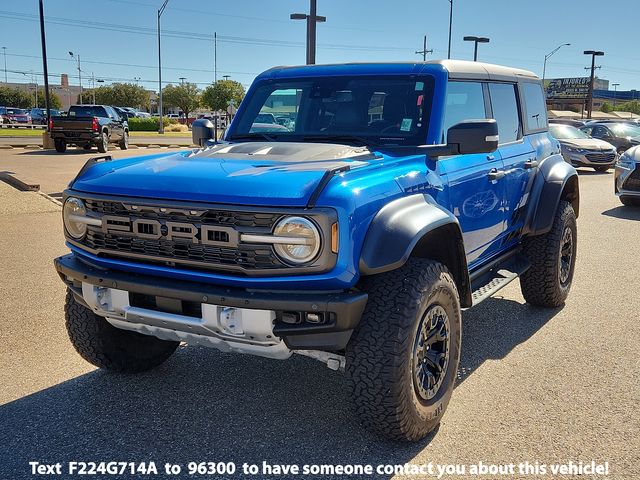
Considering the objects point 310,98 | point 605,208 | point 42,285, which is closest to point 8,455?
point 310,98

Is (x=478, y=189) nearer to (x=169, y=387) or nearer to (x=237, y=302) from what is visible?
(x=237, y=302)

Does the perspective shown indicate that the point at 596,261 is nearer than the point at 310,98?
No

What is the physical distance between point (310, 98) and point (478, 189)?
4.21 feet

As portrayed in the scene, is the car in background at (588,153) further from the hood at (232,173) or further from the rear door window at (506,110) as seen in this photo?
the hood at (232,173)

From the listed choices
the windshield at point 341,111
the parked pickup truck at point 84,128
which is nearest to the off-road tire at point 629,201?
the windshield at point 341,111

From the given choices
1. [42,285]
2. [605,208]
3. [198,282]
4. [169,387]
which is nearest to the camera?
[198,282]

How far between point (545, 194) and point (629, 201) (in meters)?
8.01

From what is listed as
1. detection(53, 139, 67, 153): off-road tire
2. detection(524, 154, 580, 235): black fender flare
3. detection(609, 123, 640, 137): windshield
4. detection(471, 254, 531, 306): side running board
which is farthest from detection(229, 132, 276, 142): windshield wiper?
detection(609, 123, 640, 137): windshield

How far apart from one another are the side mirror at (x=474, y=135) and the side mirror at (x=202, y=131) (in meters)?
2.07

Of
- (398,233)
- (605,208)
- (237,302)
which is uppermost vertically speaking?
(398,233)

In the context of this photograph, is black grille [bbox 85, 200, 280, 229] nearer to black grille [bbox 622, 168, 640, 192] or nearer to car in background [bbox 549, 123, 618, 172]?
black grille [bbox 622, 168, 640, 192]

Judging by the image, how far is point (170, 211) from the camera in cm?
305

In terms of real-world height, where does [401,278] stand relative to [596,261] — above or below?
above

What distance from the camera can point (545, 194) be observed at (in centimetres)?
519
